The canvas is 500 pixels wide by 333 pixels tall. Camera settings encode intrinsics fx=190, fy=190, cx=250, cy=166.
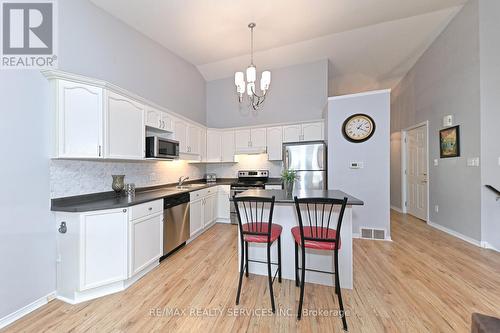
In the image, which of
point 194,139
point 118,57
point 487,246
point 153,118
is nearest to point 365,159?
point 487,246

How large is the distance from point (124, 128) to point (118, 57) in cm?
126

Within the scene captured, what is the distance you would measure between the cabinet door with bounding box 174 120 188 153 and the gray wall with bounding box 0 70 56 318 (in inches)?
66.0

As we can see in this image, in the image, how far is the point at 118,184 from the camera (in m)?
2.60

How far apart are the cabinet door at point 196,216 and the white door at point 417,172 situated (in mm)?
4972

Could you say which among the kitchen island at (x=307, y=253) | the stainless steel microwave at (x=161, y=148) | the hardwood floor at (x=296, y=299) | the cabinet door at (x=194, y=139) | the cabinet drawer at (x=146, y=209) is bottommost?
the hardwood floor at (x=296, y=299)

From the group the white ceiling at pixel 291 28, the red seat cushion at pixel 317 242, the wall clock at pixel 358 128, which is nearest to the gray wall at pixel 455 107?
the white ceiling at pixel 291 28

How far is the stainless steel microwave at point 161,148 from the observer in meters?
2.78

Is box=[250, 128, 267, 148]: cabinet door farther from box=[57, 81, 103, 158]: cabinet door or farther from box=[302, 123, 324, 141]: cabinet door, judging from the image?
box=[57, 81, 103, 158]: cabinet door

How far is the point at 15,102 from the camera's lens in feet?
5.74

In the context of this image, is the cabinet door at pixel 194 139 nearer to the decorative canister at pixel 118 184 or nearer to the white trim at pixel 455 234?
the decorative canister at pixel 118 184

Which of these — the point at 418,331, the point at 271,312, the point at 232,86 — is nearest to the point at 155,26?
the point at 232,86

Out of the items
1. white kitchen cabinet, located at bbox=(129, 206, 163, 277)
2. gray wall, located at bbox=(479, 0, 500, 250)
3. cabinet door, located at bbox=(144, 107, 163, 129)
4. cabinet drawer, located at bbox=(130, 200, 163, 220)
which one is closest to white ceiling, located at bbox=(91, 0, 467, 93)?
gray wall, located at bbox=(479, 0, 500, 250)

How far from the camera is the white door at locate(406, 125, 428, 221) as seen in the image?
4379mm

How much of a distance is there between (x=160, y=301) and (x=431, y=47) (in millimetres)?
6514
